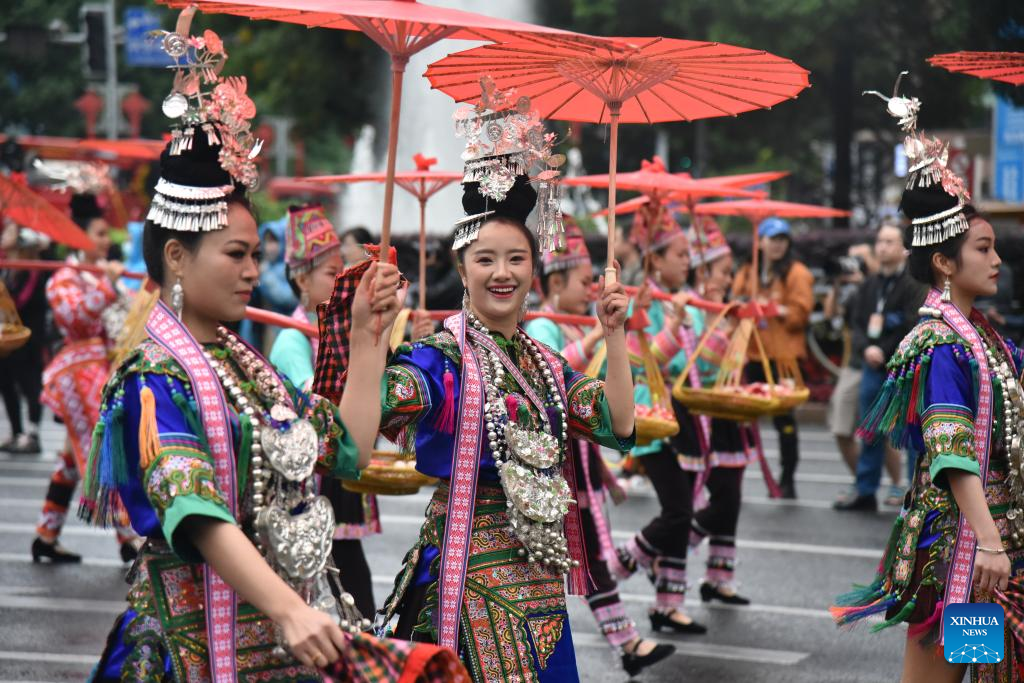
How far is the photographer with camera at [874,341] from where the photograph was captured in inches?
413

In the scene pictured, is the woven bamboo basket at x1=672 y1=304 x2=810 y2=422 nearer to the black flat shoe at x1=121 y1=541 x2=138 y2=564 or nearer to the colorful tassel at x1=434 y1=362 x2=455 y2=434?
the black flat shoe at x1=121 y1=541 x2=138 y2=564

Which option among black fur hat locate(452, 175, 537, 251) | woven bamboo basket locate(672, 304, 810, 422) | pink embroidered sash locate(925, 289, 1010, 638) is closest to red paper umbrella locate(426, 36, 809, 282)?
black fur hat locate(452, 175, 537, 251)

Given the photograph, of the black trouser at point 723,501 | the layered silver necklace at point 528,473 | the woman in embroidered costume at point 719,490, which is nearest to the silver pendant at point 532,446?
the layered silver necklace at point 528,473

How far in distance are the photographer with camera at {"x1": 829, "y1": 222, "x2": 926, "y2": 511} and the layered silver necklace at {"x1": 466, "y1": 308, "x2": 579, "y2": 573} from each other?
6379 millimetres

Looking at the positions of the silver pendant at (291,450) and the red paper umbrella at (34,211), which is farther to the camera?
the red paper umbrella at (34,211)

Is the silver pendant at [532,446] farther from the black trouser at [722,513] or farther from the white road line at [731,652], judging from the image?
the black trouser at [722,513]

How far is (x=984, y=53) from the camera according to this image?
498cm

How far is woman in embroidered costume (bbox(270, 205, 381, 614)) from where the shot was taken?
5926 mm

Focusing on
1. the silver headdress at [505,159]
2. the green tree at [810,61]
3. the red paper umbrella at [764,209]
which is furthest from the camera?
the green tree at [810,61]

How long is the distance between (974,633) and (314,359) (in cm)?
287

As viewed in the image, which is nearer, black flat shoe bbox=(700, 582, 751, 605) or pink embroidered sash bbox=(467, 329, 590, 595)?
pink embroidered sash bbox=(467, 329, 590, 595)

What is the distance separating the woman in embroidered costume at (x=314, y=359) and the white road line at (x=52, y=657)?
1.48 m

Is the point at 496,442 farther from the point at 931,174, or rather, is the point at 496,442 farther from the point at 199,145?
the point at 931,174

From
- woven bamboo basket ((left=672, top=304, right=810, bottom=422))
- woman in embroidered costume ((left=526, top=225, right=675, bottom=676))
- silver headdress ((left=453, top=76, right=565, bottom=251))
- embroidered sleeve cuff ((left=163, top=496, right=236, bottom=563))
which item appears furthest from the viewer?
woven bamboo basket ((left=672, top=304, right=810, bottom=422))
